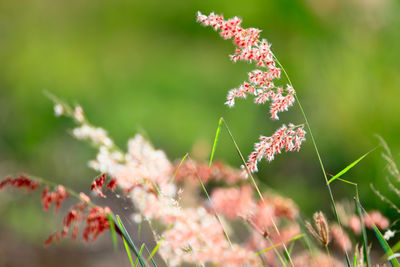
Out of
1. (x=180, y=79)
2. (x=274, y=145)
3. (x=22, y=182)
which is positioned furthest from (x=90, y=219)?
(x=180, y=79)

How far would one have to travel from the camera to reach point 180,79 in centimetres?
546

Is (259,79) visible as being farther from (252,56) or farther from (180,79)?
(180,79)

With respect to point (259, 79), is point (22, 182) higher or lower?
lower

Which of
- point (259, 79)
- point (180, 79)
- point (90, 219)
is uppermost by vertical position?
point (180, 79)

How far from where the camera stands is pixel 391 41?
16.1 ft

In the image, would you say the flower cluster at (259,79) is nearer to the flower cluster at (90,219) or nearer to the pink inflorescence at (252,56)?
the pink inflorescence at (252,56)

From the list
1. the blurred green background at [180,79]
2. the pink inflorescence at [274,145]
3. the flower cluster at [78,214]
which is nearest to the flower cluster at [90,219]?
the flower cluster at [78,214]

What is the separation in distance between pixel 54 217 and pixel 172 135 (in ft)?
4.42

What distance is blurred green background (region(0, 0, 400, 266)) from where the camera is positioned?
487cm

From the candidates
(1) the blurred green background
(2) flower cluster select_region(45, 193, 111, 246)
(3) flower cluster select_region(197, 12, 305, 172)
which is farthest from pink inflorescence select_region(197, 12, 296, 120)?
(1) the blurred green background

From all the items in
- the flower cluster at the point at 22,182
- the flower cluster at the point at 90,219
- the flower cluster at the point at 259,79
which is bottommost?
the flower cluster at the point at 90,219

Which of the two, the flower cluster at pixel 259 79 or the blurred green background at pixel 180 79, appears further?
the blurred green background at pixel 180 79

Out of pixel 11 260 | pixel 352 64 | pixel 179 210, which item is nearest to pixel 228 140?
pixel 352 64

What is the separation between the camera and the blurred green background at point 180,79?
16.0 feet
